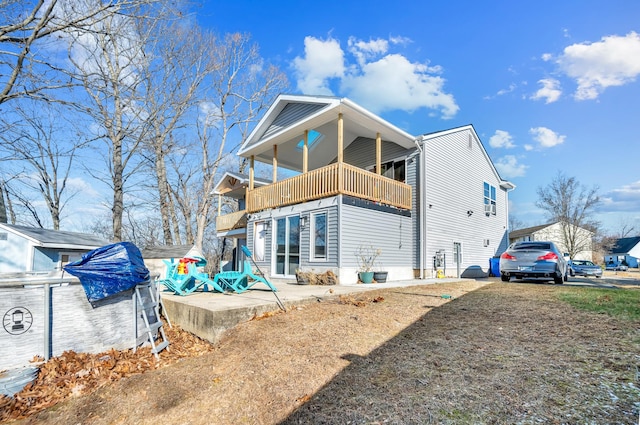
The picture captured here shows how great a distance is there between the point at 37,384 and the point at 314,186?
27.9 ft

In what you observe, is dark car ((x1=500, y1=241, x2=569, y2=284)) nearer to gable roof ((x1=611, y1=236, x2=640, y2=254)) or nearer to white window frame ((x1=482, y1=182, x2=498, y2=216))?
white window frame ((x1=482, y1=182, x2=498, y2=216))

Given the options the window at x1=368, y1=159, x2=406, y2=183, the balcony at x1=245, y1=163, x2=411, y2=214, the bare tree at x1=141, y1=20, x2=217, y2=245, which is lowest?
the balcony at x1=245, y1=163, x2=411, y2=214

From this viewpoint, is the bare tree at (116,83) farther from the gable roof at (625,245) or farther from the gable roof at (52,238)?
the gable roof at (625,245)

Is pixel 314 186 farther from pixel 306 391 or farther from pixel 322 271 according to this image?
pixel 306 391

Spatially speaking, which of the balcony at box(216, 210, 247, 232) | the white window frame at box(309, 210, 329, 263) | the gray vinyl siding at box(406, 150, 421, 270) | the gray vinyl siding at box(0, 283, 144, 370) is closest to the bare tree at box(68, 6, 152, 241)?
the gray vinyl siding at box(0, 283, 144, 370)

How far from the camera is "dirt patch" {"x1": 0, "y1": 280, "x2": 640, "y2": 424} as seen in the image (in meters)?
2.35

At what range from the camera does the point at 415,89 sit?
1758 centimetres

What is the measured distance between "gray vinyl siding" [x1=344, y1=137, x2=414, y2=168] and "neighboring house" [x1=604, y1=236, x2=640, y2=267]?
4522cm

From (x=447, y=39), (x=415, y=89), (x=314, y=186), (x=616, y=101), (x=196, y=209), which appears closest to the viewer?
(x=616, y=101)

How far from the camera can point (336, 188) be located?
405 inches

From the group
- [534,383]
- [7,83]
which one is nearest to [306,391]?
[534,383]

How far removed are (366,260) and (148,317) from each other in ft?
22.9

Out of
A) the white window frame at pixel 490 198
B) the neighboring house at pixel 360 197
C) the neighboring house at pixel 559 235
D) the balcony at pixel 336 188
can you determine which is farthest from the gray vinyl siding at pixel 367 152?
the neighboring house at pixel 559 235

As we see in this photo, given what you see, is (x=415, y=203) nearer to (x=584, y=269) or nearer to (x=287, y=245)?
(x=287, y=245)
